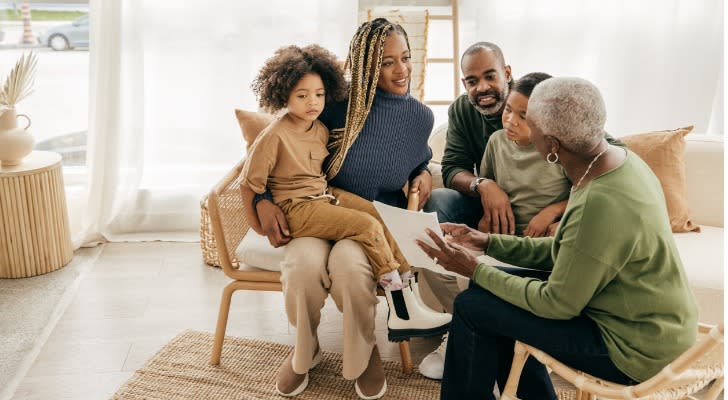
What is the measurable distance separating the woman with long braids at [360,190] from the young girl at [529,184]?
0.26 m

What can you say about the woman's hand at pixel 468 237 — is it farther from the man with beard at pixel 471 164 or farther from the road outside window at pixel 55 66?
the road outside window at pixel 55 66

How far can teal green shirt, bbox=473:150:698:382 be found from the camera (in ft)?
4.68

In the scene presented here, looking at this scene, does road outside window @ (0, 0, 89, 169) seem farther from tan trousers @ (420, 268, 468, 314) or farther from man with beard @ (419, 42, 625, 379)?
tan trousers @ (420, 268, 468, 314)

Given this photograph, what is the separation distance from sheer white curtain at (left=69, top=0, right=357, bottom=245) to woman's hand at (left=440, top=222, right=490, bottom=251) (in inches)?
72.8

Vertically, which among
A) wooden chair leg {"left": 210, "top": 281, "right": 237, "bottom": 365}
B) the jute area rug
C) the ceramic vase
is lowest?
the jute area rug

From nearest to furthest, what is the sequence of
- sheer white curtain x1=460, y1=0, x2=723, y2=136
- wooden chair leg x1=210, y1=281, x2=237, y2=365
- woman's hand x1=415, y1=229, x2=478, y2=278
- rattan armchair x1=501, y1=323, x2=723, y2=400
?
rattan armchair x1=501, y1=323, x2=723, y2=400
woman's hand x1=415, y1=229, x2=478, y2=278
wooden chair leg x1=210, y1=281, x2=237, y2=365
sheer white curtain x1=460, y1=0, x2=723, y2=136

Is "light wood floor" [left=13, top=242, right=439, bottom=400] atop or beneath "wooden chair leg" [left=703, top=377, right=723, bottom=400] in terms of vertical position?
beneath

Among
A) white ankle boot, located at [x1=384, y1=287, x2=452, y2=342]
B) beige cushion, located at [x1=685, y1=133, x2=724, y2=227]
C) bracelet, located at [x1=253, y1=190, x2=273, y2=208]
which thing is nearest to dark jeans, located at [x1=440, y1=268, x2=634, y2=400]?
white ankle boot, located at [x1=384, y1=287, x2=452, y2=342]

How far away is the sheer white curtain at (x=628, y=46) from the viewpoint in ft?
11.7

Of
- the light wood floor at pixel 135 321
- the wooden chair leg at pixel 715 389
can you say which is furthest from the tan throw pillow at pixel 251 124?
the wooden chair leg at pixel 715 389

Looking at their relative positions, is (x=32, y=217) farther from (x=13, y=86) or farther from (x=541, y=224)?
(x=541, y=224)

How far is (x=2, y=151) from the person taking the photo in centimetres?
294

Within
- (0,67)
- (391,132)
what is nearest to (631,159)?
(391,132)

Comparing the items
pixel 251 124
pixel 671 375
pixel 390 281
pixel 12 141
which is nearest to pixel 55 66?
pixel 12 141
